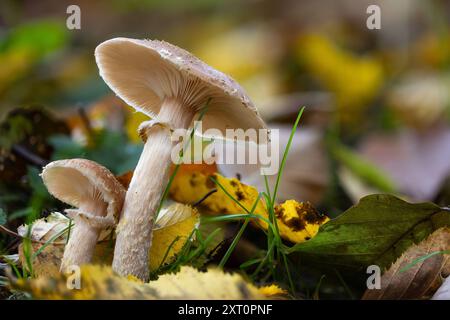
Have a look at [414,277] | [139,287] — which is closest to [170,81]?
[139,287]

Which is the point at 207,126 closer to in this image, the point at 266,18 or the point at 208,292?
the point at 208,292

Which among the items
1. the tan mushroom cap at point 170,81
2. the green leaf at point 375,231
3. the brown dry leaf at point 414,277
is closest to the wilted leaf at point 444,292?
the brown dry leaf at point 414,277

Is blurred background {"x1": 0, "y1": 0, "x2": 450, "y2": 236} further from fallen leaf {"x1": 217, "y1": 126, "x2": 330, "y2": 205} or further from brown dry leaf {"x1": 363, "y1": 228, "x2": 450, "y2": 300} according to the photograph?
brown dry leaf {"x1": 363, "y1": 228, "x2": 450, "y2": 300}

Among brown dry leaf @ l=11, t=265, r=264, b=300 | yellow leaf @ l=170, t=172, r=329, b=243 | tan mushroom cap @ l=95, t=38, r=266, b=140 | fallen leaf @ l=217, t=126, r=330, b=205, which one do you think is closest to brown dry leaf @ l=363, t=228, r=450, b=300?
yellow leaf @ l=170, t=172, r=329, b=243

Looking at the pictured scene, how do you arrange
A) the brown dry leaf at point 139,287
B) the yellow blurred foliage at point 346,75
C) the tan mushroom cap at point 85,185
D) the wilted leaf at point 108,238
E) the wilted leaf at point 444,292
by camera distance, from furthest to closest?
1. the yellow blurred foliage at point 346,75
2. the wilted leaf at point 108,238
3. the tan mushroom cap at point 85,185
4. the wilted leaf at point 444,292
5. the brown dry leaf at point 139,287

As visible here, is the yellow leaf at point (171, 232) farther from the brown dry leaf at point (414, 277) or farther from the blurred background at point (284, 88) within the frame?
Result: the brown dry leaf at point (414, 277)

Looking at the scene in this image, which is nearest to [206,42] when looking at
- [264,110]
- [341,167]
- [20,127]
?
[264,110]

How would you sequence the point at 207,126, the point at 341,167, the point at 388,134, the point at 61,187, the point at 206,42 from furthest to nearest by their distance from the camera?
the point at 206,42, the point at 388,134, the point at 341,167, the point at 207,126, the point at 61,187
